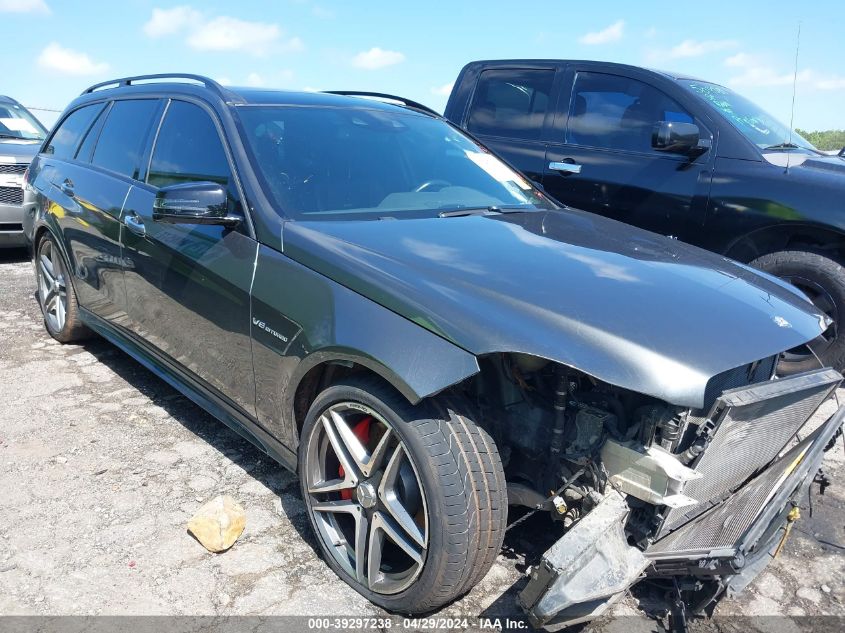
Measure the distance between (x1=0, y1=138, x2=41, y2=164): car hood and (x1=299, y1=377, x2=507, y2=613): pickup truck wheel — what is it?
6925mm

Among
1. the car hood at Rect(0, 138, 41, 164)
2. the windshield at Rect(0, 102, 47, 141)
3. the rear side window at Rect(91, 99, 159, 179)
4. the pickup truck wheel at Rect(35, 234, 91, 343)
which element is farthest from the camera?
the windshield at Rect(0, 102, 47, 141)

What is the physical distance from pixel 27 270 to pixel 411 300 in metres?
6.85

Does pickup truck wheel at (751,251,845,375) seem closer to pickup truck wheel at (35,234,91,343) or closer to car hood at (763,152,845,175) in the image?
car hood at (763,152,845,175)

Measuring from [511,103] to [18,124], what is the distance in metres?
6.79

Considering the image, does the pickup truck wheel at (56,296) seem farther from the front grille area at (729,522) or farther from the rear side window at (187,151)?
the front grille area at (729,522)

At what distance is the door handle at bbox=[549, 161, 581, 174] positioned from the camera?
5.11m

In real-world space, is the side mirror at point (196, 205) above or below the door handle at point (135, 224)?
above

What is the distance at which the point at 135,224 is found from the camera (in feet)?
11.6

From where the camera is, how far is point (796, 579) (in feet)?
8.77

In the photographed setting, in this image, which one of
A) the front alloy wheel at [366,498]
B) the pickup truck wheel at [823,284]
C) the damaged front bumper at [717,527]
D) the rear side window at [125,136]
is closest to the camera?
the damaged front bumper at [717,527]

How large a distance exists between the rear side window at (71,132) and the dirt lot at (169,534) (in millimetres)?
1711

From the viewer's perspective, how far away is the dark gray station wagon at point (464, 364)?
2004mm

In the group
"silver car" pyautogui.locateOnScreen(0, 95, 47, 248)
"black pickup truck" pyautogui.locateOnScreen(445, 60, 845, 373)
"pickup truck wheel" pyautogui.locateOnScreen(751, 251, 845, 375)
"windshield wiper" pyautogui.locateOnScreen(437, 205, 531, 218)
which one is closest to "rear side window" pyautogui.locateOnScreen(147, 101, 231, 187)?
"windshield wiper" pyautogui.locateOnScreen(437, 205, 531, 218)

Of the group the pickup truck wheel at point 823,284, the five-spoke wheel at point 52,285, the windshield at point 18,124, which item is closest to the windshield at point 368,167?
the pickup truck wheel at point 823,284
